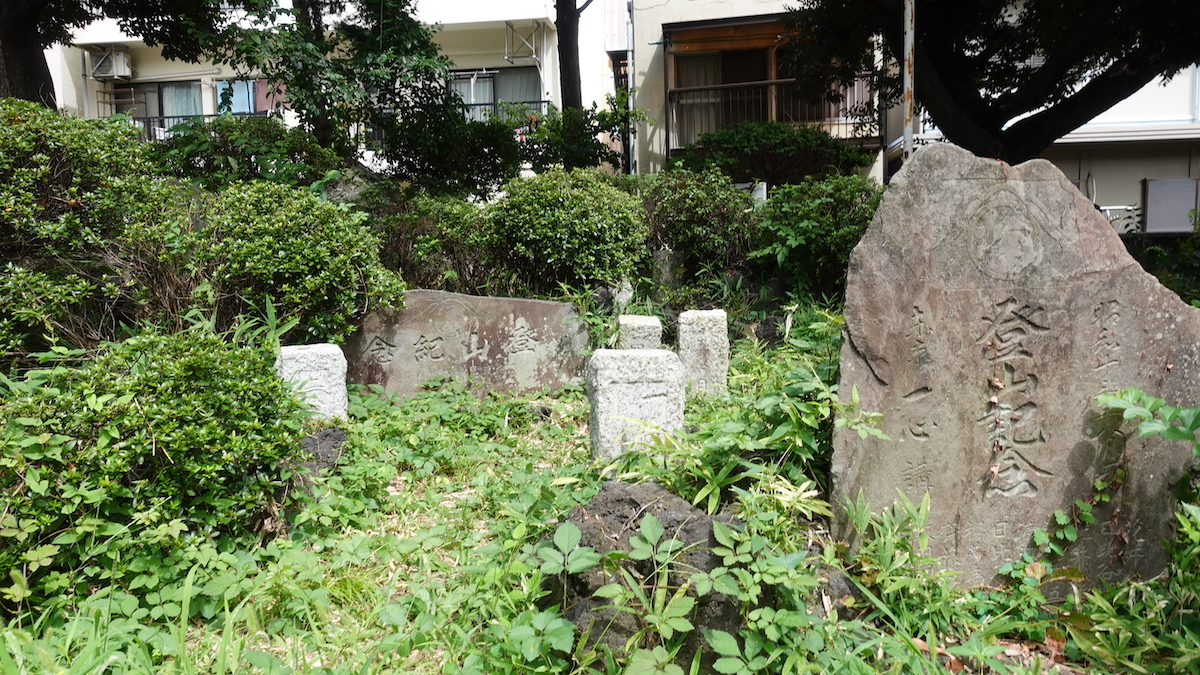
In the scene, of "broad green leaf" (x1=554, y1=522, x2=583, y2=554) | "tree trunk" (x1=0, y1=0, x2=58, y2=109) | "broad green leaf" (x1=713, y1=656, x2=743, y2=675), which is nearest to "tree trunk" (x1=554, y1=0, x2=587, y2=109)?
"tree trunk" (x1=0, y1=0, x2=58, y2=109)

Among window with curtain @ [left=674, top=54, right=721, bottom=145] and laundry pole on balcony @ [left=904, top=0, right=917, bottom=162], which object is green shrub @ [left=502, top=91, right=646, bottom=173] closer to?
window with curtain @ [left=674, top=54, right=721, bottom=145]

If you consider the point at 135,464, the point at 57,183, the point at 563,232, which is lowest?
the point at 135,464

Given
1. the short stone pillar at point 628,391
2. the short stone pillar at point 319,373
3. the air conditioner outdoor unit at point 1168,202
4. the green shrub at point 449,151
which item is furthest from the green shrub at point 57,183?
the air conditioner outdoor unit at point 1168,202

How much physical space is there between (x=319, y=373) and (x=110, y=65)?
16.2 metres

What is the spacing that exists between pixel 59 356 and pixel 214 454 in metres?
1.84

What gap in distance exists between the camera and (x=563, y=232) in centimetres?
707

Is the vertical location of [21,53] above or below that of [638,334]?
above

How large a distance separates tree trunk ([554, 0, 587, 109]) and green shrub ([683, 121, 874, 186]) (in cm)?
234

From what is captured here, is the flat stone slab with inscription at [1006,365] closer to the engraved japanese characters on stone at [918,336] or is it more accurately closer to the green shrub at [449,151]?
the engraved japanese characters on stone at [918,336]

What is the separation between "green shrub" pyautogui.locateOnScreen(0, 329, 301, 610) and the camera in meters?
3.18

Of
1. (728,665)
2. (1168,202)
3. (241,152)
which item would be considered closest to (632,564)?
(728,665)

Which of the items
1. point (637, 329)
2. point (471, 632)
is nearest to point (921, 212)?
point (471, 632)

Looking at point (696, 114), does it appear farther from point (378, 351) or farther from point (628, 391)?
point (628, 391)

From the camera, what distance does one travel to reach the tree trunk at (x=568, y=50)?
11.5 meters
